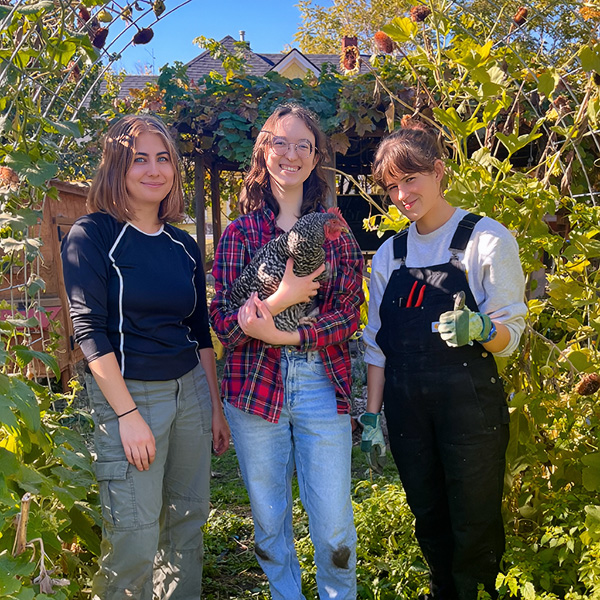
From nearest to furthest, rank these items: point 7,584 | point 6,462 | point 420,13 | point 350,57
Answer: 1. point 7,584
2. point 6,462
3. point 420,13
4. point 350,57

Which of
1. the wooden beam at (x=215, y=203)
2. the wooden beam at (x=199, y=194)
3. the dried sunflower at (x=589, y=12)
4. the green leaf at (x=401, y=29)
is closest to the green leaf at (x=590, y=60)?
the dried sunflower at (x=589, y=12)

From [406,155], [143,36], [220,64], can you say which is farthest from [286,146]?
[220,64]

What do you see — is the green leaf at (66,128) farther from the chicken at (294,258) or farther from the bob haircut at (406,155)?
the bob haircut at (406,155)

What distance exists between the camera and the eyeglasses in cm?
205

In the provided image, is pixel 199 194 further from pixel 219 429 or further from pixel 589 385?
pixel 589 385

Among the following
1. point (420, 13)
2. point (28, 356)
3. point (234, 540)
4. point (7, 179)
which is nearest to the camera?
point (7, 179)

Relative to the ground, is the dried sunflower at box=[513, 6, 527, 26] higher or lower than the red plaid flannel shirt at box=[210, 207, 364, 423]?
higher

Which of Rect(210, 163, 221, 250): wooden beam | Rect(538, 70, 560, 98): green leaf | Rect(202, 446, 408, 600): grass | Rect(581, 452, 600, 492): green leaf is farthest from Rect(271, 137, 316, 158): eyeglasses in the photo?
Rect(210, 163, 221, 250): wooden beam

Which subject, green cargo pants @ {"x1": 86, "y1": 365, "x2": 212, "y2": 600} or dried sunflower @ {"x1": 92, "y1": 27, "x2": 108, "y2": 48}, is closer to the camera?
green cargo pants @ {"x1": 86, "y1": 365, "x2": 212, "y2": 600}

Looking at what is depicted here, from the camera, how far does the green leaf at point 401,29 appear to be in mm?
2135

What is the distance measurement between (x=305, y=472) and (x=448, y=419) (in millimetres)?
540

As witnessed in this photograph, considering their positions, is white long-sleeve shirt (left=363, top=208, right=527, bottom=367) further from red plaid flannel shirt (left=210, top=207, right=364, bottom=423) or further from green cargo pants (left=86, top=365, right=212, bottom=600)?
green cargo pants (left=86, top=365, right=212, bottom=600)

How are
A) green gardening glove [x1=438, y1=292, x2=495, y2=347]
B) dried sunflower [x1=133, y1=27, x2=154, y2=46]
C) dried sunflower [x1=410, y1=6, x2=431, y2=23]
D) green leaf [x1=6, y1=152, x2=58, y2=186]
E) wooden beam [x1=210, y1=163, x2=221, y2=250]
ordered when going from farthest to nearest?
wooden beam [x1=210, y1=163, x2=221, y2=250], dried sunflower [x1=410, y1=6, x2=431, y2=23], dried sunflower [x1=133, y1=27, x2=154, y2=46], green gardening glove [x1=438, y1=292, x2=495, y2=347], green leaf [x1=6, y1=152, x2=58, y2=186]

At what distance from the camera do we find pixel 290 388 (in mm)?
1978
